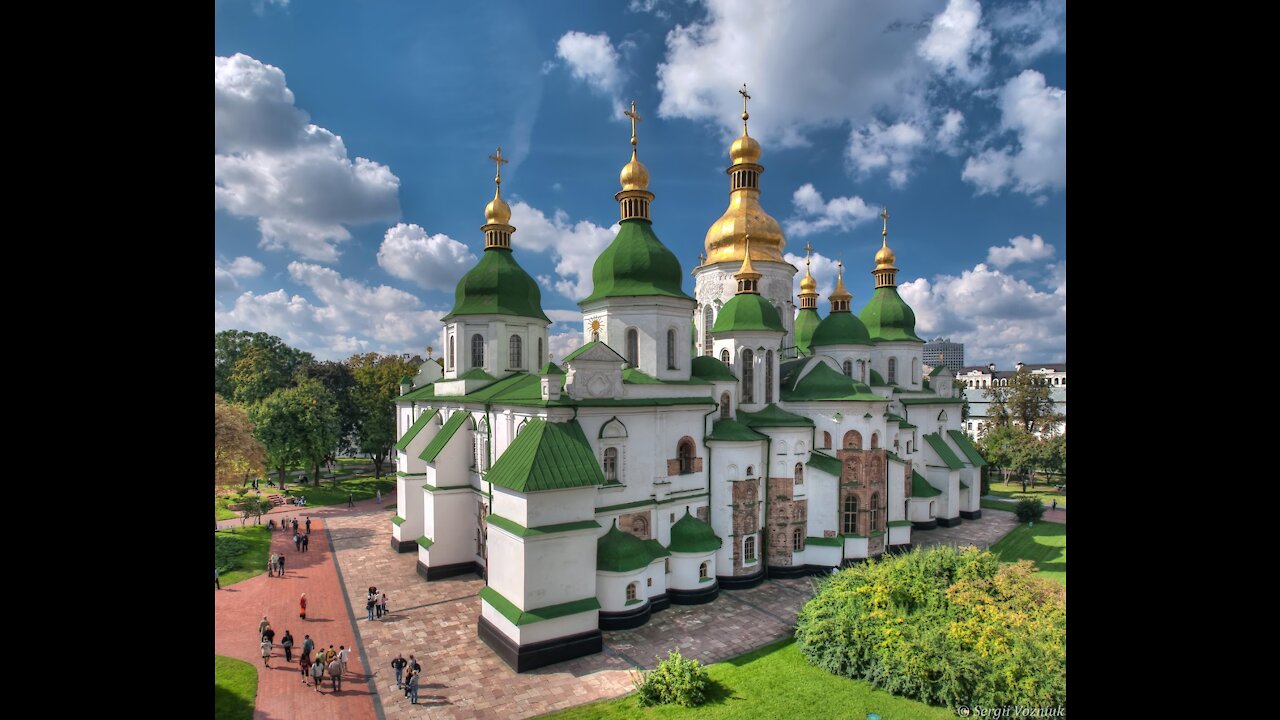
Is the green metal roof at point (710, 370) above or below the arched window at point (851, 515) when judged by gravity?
above

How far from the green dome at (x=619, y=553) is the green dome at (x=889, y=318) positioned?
2401 cm

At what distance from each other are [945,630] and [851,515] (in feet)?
38.3

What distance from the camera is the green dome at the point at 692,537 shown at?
22.4 m

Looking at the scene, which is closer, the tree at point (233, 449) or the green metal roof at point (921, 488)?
the tree at point (233, 449)

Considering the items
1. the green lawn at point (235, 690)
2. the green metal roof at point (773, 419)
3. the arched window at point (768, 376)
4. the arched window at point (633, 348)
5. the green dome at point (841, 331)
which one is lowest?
the green lawn at point (235, 690)

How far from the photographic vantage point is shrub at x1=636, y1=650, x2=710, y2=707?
1509cm

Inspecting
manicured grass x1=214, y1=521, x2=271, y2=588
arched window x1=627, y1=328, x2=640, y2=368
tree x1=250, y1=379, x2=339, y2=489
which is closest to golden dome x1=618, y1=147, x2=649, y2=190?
arched window x1=627, y1=328, x2=640, y2=368

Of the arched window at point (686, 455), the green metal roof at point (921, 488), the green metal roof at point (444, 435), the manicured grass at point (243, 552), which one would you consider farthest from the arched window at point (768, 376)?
the manicured grass at point (243, 552)

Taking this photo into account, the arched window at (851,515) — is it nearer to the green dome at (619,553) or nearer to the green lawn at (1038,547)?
the green lawn at (1038,547)

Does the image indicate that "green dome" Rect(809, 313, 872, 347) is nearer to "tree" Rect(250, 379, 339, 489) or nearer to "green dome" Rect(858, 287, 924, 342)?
"green dome" Rect(858, 287, 924, 342)

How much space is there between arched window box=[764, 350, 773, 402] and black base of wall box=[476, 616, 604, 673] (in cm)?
1367

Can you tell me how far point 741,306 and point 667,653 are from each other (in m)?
15.7

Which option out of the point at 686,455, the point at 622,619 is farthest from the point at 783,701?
the point at 686,455
